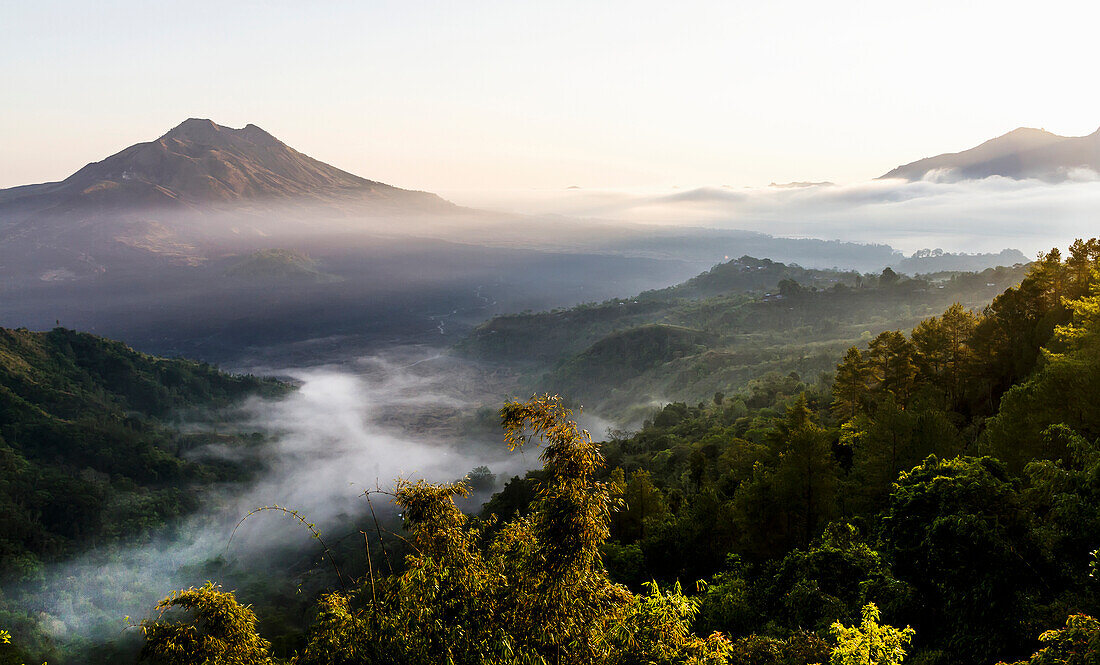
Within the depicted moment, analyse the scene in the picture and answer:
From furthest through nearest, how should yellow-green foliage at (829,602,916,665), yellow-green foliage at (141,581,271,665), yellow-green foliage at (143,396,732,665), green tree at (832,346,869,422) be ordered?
green tree at (832,346,869,422) → yellow-green foliage at (829,602,916,665) → yellow-green foliage at (141,581,271,665) → yellow-green foliage at (143,396,732,665)

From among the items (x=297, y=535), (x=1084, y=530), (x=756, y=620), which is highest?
(x=1084, y=530)

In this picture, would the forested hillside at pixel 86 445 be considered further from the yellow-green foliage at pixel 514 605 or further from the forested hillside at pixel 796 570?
the yellow-green foliage at pixel 514 605

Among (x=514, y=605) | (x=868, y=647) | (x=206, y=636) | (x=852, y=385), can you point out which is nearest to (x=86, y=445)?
(x=852, y=385)

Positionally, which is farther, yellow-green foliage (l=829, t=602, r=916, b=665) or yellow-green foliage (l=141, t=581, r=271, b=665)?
yellow-green foliage (l=829, t=602, r=916, b=665)

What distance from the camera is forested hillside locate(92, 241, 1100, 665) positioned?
9484mm

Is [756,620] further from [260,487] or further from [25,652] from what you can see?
[260,487]

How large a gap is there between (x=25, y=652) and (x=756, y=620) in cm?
6732

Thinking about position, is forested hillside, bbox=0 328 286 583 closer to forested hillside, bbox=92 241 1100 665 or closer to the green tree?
forested hillside, bbox=92 241 1100 665

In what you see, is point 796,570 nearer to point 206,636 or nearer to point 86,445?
point 206,636

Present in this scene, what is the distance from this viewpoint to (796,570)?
22.5 meters

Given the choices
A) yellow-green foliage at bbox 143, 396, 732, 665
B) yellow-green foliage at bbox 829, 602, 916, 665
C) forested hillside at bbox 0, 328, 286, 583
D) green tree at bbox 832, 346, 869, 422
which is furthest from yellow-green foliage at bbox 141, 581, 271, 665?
forested hillside at bbox 0, 328, 286, 583

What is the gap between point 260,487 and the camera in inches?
5512

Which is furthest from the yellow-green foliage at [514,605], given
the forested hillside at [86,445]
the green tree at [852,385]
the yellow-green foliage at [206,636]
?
the forested hillside at [86,445]

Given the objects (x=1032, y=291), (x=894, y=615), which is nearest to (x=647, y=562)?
(x=894, y=615)
